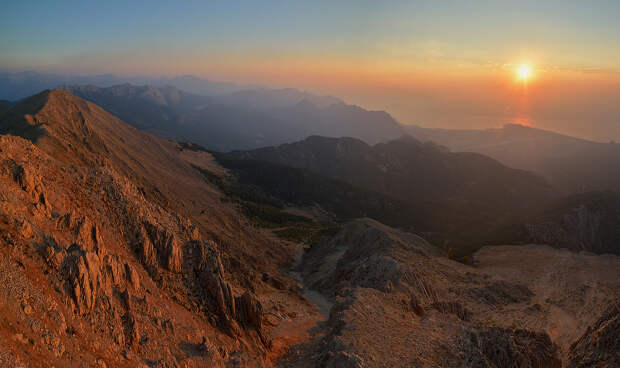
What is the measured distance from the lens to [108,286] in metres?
16.9

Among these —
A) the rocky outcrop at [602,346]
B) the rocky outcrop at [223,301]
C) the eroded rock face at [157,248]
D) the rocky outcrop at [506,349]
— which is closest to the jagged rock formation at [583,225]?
the rocky outcrop at [506,349]

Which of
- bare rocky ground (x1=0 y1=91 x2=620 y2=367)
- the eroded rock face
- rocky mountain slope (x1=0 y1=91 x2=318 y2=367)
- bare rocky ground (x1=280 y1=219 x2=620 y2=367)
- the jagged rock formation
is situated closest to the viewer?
rocky mountain slope (x1=0 y1=91 x2=318 y2=367)

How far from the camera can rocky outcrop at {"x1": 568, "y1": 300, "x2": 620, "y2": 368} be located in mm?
18453

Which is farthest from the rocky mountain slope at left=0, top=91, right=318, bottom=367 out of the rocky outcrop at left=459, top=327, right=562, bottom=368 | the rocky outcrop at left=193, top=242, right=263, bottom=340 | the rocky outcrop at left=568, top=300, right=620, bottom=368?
the rocky outcrop at left=568, top=300, right=620, bottom=368

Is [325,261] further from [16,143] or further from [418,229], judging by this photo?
[418,229]

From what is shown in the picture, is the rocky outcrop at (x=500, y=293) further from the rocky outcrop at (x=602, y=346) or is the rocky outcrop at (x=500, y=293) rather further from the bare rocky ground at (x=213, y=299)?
the rocky outcrop at (x=602, y=346)

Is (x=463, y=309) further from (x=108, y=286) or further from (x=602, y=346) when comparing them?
(x=108, y=286)

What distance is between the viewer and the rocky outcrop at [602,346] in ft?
60.5

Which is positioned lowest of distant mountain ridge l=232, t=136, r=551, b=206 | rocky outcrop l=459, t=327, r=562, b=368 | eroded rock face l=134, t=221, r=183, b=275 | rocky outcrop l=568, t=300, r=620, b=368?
distant mountain ridge l=232, t=136, r=551, b=206

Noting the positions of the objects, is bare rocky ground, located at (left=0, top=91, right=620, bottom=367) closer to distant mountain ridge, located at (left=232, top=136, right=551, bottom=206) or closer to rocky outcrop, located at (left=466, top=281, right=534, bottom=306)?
rocky outcrop, located at (left=466, top=281, right=534, bottom=306)

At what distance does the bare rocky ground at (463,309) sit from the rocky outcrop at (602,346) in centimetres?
7

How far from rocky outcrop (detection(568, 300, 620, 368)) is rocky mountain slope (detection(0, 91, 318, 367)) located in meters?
19.2

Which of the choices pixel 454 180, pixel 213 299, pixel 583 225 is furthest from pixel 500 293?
pixel 454 180

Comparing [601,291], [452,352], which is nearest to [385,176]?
[601,291]
